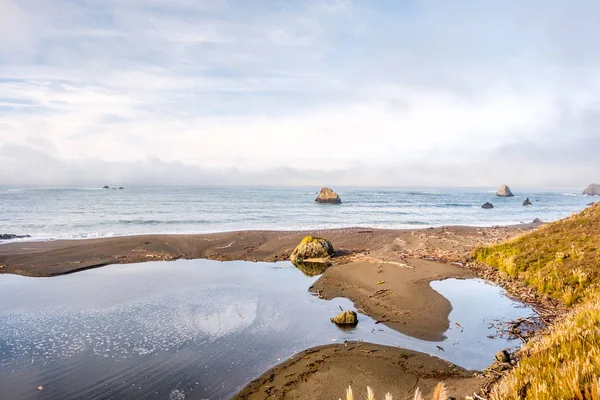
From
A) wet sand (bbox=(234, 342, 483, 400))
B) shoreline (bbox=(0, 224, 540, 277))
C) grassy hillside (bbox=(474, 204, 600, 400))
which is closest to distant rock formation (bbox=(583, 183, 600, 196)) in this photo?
shoreline (bbox=(0, 224, 540, 277))

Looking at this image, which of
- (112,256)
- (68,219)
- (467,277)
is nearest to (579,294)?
(467,277)

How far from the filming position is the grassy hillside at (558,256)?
1295cm

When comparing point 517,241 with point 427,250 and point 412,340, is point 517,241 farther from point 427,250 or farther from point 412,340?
point 412,340

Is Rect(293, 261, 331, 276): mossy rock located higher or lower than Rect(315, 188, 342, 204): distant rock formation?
lower

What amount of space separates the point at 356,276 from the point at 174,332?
9.26 m

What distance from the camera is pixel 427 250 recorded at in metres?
23.0

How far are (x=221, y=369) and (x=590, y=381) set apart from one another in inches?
294

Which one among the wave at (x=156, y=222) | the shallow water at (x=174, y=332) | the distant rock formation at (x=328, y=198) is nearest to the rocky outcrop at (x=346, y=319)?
the shallow water at (x=174, y=332)

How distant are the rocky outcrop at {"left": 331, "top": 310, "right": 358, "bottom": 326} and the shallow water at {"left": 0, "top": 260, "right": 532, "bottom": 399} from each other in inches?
13.0

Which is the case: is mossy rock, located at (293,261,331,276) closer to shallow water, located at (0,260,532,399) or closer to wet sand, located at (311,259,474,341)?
wet sand, located at (311,259,474,341)

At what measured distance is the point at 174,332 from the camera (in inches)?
419

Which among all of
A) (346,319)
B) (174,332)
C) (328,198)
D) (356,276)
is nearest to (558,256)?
(356,276)

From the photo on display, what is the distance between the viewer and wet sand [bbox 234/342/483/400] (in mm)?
7332

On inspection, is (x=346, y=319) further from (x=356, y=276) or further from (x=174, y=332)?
(x=174, y=332)
